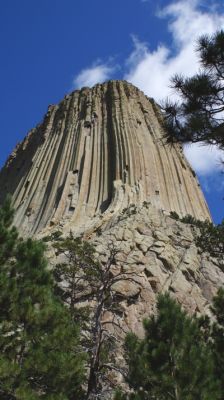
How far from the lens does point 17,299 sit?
10945 mm

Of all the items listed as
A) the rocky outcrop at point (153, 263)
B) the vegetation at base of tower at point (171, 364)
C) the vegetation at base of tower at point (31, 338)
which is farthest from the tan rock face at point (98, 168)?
the vegetation at base of tower at point (171, 364)

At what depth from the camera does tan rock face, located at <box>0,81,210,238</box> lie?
36594 mm

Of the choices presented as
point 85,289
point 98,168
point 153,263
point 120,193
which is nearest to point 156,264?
point 153,263

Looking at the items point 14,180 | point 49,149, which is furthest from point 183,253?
point 14,180

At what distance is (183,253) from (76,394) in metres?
17.0

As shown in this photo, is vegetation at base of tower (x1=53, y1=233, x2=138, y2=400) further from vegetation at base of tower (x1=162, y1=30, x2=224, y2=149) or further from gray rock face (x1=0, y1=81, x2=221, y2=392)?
vegetation at base of tower (x1=162, y1=30, x2=224, y2=149)

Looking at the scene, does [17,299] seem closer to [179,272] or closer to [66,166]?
[179,272]

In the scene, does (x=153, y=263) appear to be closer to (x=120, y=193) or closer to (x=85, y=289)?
(x=85, y=289)

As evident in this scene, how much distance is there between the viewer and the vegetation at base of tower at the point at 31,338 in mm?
9648

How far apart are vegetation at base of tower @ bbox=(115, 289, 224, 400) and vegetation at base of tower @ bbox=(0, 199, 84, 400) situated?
1.41m

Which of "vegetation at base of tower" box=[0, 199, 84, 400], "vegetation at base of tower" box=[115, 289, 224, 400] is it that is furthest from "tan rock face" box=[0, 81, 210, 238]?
"vegetation at base of tower" box=[115, 289, 224, 400]

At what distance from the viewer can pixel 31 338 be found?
1070cm

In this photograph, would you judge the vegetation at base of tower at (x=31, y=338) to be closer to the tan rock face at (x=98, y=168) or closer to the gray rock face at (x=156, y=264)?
the gray rock face at (x=156, y=264)

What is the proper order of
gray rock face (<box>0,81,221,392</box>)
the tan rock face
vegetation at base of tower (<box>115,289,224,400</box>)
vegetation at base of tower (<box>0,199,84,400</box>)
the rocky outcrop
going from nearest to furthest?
vegetation at base of tower (<box>0,199,84,400</box>)
vegetation at base of tower (<box>115,289,224,400</box>)
the rocky outcrop
gray rock face (<box>0,81,221,392</box>)
the tan rock face
